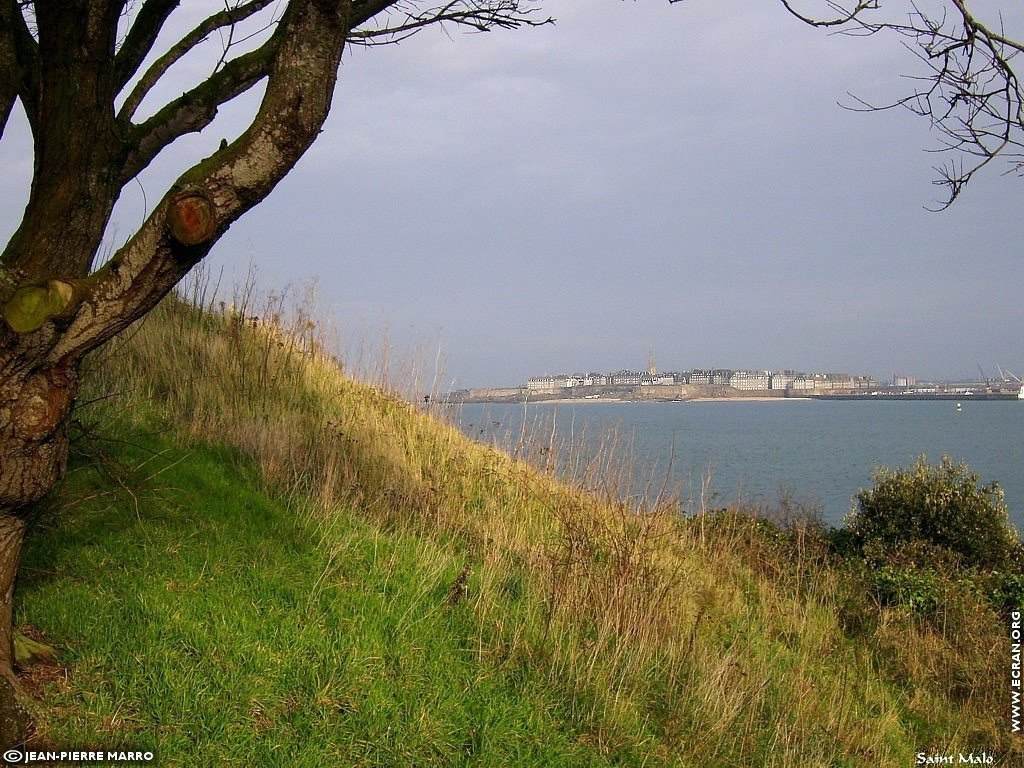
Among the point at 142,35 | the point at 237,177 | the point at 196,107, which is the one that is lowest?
the point at 237,177

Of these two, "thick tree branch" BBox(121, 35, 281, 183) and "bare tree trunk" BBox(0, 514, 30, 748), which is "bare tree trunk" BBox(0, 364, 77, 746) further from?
"thick tree branch" BBox(121, 35, 281, 183)

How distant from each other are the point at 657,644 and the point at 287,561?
234 cm

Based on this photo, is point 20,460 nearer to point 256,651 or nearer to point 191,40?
point 256,651

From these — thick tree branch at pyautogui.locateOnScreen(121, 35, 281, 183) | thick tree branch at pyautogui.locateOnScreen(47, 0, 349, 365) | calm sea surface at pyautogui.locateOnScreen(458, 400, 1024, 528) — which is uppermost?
thick tree branch at pyautogui.locateOnScreen(121, 35, 281, 183)

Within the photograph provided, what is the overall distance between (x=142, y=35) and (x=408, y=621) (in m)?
3.72

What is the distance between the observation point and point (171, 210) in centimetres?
271

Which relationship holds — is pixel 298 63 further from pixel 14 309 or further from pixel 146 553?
pixel 146 553

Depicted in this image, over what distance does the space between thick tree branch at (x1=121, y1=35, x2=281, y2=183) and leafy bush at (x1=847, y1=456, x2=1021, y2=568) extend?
8.55 meters

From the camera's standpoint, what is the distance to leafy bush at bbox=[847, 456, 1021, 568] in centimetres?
927

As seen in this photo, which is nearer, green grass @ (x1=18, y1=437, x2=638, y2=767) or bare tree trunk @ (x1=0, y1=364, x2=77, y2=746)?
bare tree trunk @ (x1=0, y1=364, x2=77, y2=746)

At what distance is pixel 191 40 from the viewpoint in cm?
535

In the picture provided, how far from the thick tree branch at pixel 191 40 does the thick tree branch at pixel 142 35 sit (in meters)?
0.30

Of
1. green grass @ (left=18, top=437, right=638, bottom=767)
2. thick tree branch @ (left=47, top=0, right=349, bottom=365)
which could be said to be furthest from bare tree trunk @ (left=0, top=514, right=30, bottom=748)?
thick tree branch @ (left=47, top=0, right=349, bottom=365)

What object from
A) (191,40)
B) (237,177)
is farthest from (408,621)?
(191,40)
